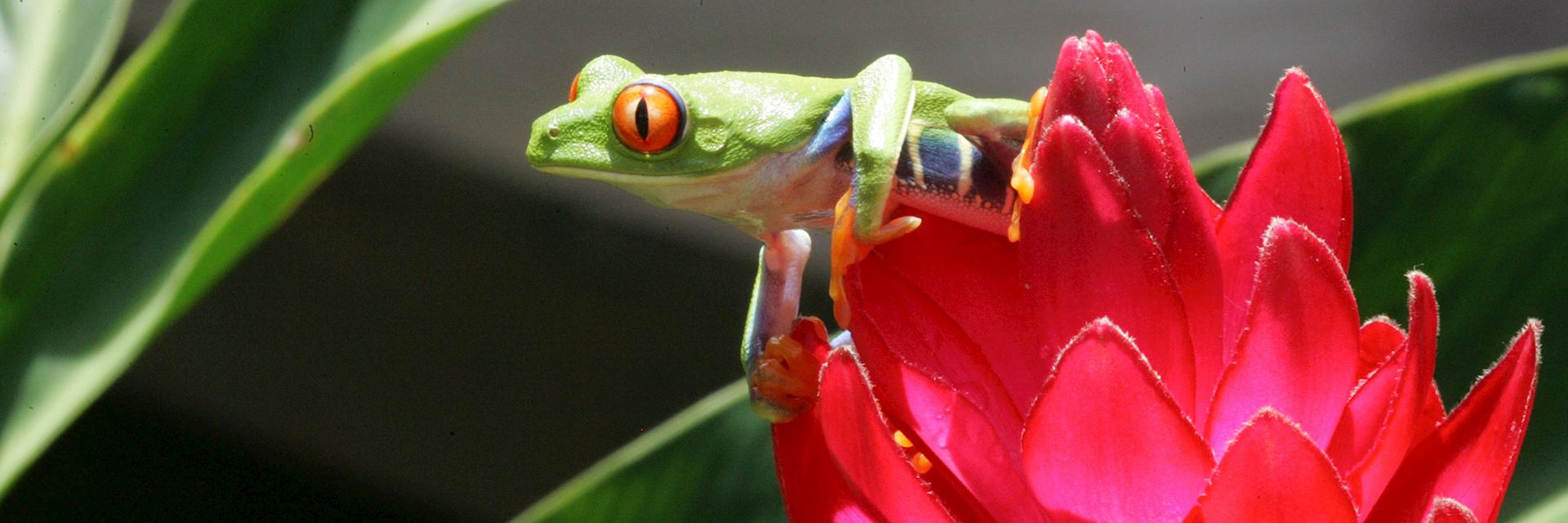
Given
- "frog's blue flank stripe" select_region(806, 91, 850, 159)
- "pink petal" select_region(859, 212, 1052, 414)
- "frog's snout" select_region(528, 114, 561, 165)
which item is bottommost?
"pink petal" select_region(859, 212, 1052, 414)

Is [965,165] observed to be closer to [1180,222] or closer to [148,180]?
[1180,222]

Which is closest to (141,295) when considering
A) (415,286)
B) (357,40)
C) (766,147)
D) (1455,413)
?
(357,40)

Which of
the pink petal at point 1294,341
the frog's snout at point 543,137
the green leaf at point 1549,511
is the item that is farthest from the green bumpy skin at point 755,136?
the green leaf at point 1549,511

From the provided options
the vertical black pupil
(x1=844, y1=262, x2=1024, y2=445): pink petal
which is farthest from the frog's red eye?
(x1=844, y1=262, x2=1024, y2=445): pink petal

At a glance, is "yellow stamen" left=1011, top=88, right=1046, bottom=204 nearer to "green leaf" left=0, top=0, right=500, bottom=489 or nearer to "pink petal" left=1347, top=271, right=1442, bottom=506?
"pink petal" left=1347, top=271, right=1442, bottom=506

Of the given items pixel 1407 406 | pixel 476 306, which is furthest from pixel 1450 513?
pixel 476 306

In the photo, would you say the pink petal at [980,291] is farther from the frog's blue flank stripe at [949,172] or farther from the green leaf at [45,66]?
the green leaf at [45,66]

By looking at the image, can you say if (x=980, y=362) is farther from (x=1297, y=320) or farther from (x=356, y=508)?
(x=356, y=508)
